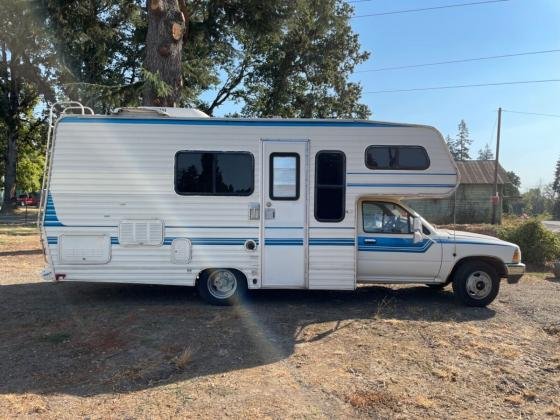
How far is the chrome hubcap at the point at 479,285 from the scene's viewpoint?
313 inches

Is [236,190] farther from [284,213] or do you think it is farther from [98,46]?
[98,46]

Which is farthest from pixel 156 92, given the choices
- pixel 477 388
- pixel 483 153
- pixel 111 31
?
pixel 483 153

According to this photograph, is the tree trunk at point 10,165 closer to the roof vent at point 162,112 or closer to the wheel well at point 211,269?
the roof vent at point 162,112

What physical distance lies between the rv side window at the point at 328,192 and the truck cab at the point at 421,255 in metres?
0.39

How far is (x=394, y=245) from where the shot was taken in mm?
7836

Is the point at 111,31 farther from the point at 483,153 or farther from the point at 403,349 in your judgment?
the point at 483,153

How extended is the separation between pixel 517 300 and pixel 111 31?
46.8 feet

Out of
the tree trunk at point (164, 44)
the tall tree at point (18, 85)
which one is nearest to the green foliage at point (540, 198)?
the tall tree at point (18, 85)

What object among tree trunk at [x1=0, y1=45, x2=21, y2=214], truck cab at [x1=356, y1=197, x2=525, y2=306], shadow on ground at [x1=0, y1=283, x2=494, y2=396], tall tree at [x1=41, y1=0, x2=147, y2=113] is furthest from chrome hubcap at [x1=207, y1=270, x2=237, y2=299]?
tree trunk at [x1=0, y1=45, x2=21, y2=214]

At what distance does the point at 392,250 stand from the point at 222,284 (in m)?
2.61

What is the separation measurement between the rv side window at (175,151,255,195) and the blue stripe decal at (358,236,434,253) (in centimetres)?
194

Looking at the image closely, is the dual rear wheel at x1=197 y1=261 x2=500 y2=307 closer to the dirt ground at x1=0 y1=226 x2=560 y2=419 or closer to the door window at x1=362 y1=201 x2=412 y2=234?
the dirt ground at x1=0 y1=226 x2=560 y2=419

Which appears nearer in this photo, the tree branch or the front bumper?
the front bumper

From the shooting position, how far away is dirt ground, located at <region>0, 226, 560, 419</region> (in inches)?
180
